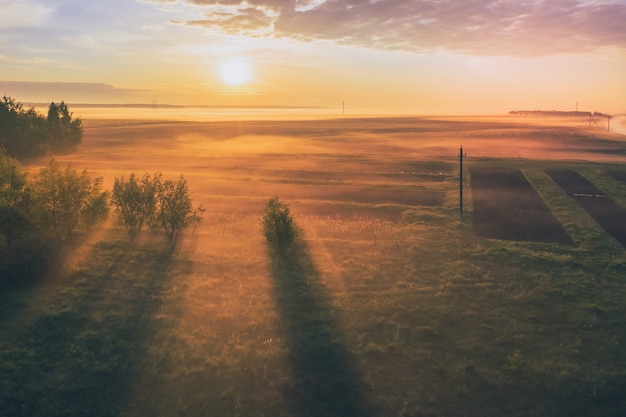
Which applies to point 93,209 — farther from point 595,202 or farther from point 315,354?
point 595,202

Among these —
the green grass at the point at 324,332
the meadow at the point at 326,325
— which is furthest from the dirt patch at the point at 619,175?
the green grass at the point at 324,332

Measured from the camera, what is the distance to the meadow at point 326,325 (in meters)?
19.6

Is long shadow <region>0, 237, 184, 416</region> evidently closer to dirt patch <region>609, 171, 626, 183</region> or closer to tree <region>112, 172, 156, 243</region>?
tree <region>112, 172, 156, 243</region>

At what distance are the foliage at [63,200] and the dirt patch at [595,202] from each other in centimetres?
4926

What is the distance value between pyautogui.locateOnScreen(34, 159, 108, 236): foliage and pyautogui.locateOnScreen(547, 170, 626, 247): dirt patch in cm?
4926

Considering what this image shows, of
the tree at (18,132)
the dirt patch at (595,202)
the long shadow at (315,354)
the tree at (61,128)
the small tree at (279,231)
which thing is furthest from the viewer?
the tree at (61,128)

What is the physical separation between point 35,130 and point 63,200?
79.1 meters

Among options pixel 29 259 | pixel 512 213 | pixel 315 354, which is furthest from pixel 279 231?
pixel 512 213

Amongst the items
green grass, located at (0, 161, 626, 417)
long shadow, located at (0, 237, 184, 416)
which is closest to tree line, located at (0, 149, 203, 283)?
green grass, located at (0, 161, 626, 417)

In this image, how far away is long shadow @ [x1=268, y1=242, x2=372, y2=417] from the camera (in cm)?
1919

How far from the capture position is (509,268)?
3381 cm

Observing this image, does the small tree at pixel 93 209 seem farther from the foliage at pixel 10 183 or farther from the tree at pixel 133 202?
the foliage at pixel 10 183

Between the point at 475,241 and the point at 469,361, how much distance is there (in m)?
20.4

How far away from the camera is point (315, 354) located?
22750 mm
